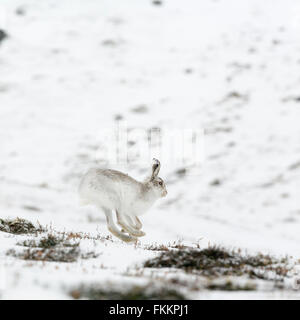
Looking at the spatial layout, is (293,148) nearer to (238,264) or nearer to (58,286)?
(238,264)

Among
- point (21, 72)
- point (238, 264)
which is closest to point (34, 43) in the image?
point (21, 72)

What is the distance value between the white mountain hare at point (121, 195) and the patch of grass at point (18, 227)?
135cm

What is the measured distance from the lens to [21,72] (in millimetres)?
34344

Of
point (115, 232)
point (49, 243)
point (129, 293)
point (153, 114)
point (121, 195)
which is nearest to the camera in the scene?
point (129, 293)

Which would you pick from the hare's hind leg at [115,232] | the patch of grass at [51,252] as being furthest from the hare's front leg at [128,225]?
the patch of grass at [51,252]

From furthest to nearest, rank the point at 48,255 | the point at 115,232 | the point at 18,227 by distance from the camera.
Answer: the point at 18,227, the point at 115,232, the point at 48,255

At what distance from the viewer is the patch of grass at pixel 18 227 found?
24.9 feet

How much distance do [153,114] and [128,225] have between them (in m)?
21.5

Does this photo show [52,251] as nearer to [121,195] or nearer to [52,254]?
[52,254]

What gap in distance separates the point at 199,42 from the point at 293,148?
675 inches

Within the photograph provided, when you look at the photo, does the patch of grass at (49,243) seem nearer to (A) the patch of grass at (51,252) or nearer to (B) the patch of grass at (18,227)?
(A) the patch of grass at (51,252)

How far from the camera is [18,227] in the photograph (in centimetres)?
777

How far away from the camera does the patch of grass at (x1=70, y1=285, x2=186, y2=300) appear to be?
4059 mm

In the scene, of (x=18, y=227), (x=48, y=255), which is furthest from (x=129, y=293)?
(x=18, y=227)
